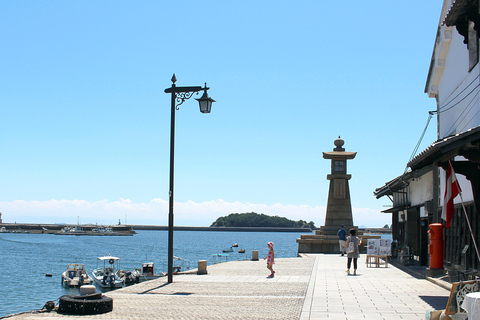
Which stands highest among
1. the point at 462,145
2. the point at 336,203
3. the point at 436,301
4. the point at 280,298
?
the point at 462,145

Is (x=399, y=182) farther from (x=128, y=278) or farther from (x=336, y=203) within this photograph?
(x=128, y=278)

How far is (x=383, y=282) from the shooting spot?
634 inches

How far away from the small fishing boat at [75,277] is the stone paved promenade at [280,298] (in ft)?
80.5

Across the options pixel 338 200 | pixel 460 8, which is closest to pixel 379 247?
pixel 338 200

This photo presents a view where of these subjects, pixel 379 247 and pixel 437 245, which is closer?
pixel 437 245

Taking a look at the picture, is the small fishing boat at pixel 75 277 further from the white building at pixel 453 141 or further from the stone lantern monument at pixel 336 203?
the white building at pixel 453 141

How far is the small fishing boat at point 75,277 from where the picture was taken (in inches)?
1587

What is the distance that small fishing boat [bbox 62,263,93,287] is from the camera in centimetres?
4031

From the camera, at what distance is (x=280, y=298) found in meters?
12.8

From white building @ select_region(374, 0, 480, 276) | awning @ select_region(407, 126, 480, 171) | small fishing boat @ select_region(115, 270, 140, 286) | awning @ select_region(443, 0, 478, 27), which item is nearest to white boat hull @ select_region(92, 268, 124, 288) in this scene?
small fishing boat @ select_region(115, 270, 140, 286)

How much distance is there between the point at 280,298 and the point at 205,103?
21.2 feet

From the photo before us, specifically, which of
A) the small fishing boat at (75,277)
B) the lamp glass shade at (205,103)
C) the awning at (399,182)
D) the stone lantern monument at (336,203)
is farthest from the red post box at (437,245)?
the small fishing boat at (75,277)

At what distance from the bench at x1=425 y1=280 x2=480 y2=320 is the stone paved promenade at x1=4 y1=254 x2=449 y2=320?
7.03 feet


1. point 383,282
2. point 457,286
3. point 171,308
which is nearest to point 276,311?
point 171,308
